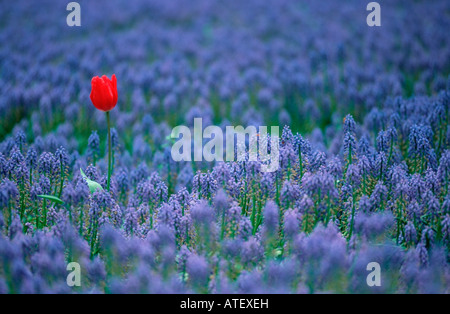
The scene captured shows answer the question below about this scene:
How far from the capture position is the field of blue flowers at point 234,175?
2.46 metres

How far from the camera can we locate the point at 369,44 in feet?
26.7

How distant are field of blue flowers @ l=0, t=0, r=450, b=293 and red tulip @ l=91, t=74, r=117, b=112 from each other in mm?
511

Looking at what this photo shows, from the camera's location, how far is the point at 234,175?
3.17m

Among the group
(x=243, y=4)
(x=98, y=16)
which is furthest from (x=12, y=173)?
(x=243, y=4)
